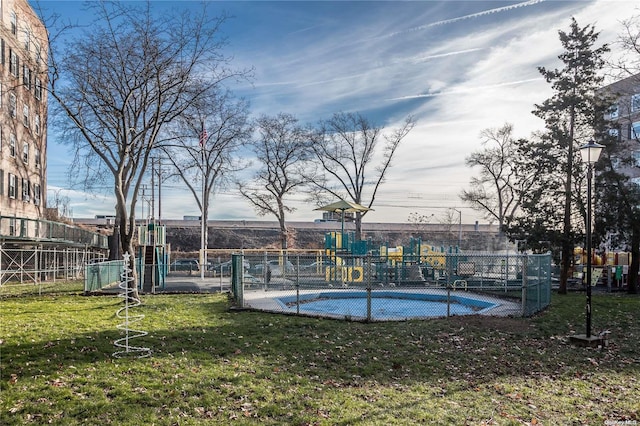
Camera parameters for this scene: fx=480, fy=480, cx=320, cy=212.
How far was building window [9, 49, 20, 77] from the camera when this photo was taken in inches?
1247

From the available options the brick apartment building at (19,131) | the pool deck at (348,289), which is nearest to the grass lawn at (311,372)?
the pool deck at (348,289)

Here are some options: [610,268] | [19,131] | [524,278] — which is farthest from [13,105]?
[610,268]

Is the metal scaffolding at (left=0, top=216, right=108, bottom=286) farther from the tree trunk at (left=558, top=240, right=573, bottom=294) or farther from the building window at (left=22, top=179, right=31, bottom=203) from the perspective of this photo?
the tree trunk at (left=558, top=240, right=573, bottom=294)

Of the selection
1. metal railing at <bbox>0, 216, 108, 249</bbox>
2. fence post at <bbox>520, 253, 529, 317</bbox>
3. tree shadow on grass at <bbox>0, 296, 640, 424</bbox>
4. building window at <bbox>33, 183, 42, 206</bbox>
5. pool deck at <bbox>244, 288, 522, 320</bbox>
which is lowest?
pool deck at <bbox>244, 288, 522, 320</bbox>

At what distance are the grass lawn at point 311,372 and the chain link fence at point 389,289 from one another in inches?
79.9

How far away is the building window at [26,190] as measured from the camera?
35.3 m

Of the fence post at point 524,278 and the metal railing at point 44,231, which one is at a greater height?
the metal railing at point 44,231

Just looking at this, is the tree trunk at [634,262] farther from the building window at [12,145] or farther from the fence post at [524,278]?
the building window at [12,145]

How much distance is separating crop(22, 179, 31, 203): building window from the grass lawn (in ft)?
89.7

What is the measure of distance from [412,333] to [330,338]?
1901 mm

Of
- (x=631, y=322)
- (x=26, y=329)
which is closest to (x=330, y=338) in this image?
(x=26, y=329)

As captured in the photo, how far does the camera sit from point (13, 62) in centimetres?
3216

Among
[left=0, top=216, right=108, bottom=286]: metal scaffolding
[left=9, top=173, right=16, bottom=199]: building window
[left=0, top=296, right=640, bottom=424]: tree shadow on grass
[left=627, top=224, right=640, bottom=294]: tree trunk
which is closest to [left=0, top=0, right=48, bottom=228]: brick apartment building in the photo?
[left=9, top=173, right=16, bottom=199]: building window

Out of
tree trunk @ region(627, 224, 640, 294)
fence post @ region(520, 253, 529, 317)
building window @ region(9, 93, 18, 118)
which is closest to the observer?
fence post @ region(520, 253, 529, 317)
